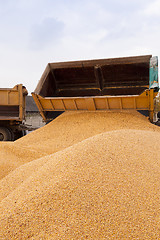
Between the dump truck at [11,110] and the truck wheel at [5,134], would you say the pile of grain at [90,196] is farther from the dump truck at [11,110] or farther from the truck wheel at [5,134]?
the truck wheel at [5,134]

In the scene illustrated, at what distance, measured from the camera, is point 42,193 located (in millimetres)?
1372

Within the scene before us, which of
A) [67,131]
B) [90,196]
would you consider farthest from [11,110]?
[90,196]

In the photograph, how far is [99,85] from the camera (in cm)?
588

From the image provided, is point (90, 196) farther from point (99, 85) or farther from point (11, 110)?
point (99, 85)

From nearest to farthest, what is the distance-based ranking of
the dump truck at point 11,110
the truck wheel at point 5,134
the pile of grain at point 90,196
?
the pile of grain at point 90,196, the dump truck at point 11,110, the truck wheel at point 5,134

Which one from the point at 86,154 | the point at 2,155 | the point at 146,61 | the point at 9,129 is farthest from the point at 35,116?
the point at 86,154

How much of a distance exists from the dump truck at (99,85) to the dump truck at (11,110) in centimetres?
66

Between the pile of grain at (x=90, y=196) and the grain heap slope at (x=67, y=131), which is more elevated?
the grain heap slope at (x=67, y=131)

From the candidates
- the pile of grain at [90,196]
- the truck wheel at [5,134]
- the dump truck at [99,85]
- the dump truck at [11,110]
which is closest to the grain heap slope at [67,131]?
the dump truck at [99,85]

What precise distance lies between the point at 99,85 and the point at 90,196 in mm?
4832

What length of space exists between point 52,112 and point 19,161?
2.68 metres

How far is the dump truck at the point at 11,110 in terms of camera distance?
5.31 metres

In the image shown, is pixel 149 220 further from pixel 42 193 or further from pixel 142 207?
pixel 42 193

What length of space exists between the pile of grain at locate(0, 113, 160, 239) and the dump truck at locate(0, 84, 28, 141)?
11.2 feet
